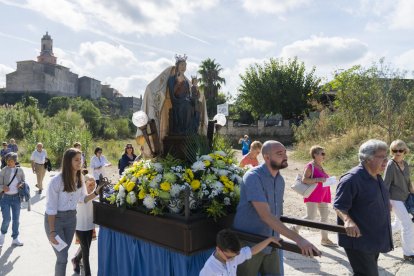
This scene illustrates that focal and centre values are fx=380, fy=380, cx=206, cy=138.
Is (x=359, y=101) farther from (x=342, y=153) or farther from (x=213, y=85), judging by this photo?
(x=213, y=85)

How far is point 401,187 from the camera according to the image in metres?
5.17

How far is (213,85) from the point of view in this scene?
4538 centimetres

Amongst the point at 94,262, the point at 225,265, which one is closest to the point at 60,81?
the point at 94,262

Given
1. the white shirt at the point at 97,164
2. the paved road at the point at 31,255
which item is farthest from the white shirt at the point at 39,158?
the paved road at the point at 31,255

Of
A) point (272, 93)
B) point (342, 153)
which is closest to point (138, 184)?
point (342, 153)

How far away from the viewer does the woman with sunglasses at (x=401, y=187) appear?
5.16 metres

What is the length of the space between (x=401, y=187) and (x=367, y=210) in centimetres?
232

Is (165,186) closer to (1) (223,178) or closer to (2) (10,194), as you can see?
(1) (223,178)

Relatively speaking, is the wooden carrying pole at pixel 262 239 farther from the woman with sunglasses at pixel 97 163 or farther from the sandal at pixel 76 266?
the woman with sunglasses at pixel 97 163

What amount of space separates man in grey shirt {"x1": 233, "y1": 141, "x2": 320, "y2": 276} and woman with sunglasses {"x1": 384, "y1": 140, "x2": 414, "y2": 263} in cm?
261

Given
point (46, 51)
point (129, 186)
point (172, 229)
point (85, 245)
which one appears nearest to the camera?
point (172, 229)

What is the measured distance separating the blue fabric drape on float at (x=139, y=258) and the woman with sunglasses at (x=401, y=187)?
2909 millimetres

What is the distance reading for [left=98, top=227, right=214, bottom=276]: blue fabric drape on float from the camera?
11.8ft

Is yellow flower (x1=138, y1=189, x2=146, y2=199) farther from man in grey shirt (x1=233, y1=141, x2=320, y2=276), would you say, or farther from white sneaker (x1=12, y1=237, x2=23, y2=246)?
white sneaker (x1=12, y1=237, x2=23, y2=246)
